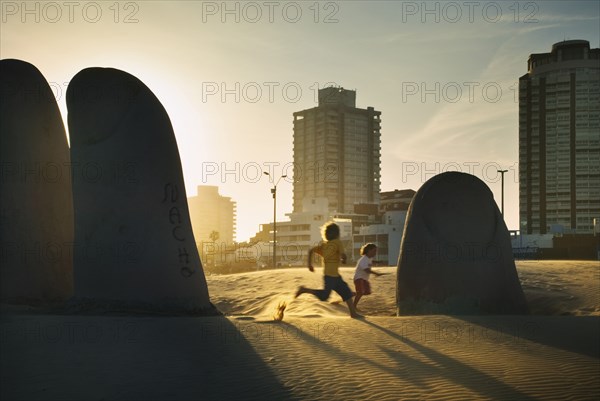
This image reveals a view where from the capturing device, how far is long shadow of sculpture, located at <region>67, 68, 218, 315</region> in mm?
11211

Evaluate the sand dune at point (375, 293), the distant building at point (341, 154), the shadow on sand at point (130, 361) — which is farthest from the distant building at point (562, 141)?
the shadow on sand at point (130, 361)

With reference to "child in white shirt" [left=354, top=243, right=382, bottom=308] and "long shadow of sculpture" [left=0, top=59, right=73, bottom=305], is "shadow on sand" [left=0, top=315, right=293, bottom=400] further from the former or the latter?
"child in white shirt" [left=354, top=243, right=382, bottom=308]

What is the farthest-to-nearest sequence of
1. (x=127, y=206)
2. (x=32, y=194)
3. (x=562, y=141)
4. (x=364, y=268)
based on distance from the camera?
1. (x=562, y=141)
2. (x=32, y=194)
3. (x=364, y=268)
4. (x=127, y=206)

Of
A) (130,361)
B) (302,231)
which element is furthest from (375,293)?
(302,231)

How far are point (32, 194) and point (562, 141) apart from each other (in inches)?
3581

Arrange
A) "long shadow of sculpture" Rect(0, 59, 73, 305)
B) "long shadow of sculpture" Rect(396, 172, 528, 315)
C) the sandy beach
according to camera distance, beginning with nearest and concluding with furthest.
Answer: the sandy beach < "long shadow of sculpture" Rect(0, 59, 73, 305) < "long shadow of sculpture" Rect(396, 172, 528, 315)

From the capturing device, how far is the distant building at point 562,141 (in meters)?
91.4

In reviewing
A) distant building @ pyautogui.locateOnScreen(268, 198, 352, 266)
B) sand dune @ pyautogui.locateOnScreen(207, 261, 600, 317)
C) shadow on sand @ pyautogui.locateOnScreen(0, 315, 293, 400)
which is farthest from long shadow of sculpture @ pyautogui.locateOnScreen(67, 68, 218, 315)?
distant building @ pyautogui.locateOnScreen(268, 198, 352, 266)

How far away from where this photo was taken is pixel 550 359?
25.8 feet

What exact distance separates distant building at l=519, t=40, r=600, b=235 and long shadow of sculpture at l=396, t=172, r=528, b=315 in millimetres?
84233

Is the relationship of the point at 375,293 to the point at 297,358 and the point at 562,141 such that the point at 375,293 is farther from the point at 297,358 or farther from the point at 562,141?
the point at 562,141

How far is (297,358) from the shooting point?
7.63 m

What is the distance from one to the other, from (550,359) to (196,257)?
6587mm

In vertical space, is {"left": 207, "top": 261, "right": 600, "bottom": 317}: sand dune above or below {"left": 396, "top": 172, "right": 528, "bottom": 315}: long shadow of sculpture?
below
